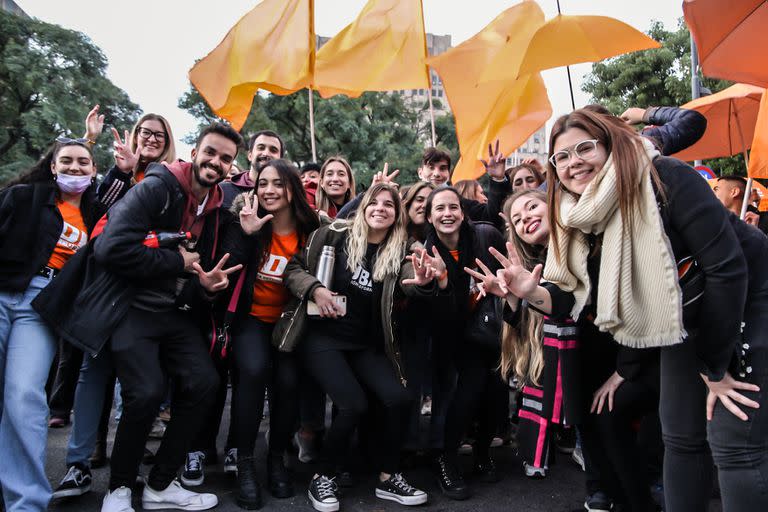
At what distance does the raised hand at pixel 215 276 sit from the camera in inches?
134

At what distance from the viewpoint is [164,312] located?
11.0ft

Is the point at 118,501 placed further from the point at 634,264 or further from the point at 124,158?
the point at 634,264

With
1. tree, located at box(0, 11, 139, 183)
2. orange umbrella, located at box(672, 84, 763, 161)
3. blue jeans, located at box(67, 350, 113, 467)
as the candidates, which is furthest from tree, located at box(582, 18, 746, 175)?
tree, located at box(0, 11, 139, 183)

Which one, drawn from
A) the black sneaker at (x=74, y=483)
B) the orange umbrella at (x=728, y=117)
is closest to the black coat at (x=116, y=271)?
the black sneaker at (x=74, y=483)

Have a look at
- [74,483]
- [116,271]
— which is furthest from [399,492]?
[116,271]

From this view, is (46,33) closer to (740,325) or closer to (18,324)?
(18,324)

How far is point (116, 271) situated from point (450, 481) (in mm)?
2503

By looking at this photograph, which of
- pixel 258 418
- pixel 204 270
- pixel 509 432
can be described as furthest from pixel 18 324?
pixel 509 432

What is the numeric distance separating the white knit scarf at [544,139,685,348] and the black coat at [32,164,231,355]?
90.9 inches

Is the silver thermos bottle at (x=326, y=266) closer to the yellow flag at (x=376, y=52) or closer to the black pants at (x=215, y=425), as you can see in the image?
the black pants at (x=215, y=425)

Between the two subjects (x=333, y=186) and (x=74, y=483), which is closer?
(x=74, y=483)

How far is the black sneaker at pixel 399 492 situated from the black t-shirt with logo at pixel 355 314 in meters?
0.90

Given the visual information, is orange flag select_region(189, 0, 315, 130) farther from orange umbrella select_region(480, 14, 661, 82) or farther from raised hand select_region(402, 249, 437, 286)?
raised hand select_region(402, 249, 437, 286)

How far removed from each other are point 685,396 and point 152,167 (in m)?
3.18
